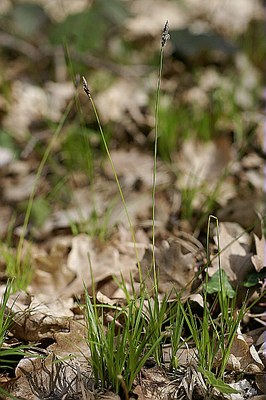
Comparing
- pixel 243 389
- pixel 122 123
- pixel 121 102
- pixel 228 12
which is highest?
pixel 228 12

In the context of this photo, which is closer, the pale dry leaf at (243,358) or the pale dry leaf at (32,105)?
the pale dry leaf at (243,358)

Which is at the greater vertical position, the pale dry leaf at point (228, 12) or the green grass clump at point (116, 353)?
the pale dry leaf at point (228, 12)

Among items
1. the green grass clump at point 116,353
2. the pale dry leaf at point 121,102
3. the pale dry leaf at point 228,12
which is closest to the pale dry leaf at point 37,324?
the green grass clump at point 116,353

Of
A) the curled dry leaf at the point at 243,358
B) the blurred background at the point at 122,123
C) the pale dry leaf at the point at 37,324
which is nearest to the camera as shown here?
the curled dry leaf at the point at 243,358

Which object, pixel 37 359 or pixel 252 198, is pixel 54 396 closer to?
pixel 37 359

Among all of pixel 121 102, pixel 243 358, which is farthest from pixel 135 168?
pixel 243 358

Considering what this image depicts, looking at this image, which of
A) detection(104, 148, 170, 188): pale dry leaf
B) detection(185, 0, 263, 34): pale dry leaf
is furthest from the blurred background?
detection(185, 0, 263, 34): pale dry leaf

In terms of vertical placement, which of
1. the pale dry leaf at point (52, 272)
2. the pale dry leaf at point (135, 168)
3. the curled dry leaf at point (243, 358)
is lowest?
the curled dry leaf at point (243, 358)

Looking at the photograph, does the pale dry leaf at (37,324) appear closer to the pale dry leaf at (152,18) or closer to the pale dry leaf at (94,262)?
the pale dry leaf at (94,262)

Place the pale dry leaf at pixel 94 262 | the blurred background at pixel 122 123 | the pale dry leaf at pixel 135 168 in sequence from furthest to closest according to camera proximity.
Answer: the pale dry leaf at pixel 135 168 < the blurred background at pixel 122 123 < the pale dry leaf at pixel 94 262

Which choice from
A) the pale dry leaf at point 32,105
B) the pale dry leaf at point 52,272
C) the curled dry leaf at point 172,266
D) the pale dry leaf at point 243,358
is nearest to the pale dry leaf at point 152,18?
the pale dry leaf at point 32,105

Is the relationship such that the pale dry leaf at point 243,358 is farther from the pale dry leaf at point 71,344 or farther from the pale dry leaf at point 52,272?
the pale dry leaf at point 52,272

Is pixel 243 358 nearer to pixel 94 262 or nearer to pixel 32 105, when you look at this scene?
pixel 94 262
